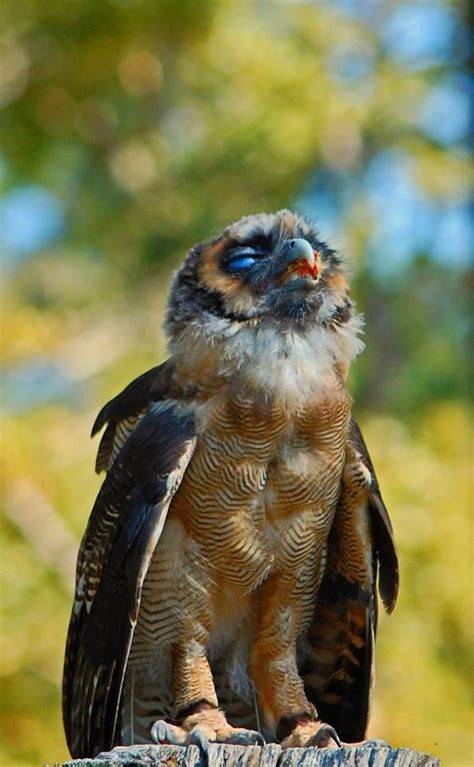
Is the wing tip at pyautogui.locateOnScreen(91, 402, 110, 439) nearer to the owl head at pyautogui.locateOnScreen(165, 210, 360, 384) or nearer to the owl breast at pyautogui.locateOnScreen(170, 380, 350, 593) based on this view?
the owl head at pyautogui.locateOnScreen(165, 210, 360, 384)

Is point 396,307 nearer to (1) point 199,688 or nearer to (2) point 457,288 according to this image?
(2) point 457,288

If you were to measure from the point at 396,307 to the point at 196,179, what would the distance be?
7.44 feet

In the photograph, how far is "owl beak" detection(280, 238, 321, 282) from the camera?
456cm

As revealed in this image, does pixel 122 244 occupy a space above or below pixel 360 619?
above

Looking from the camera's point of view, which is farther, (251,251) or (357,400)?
(357,400)

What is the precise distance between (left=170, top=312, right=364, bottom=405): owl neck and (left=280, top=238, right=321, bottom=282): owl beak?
179 mm

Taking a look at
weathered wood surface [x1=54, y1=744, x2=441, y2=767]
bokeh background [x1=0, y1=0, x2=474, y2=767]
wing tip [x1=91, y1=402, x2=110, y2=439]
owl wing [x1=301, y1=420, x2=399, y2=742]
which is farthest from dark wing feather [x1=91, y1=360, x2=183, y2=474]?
bokeh background [x1=0, y1=0, x2=474, y2=767]

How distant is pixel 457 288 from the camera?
13242 millimetres

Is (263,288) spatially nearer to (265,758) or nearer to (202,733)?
(202,733)

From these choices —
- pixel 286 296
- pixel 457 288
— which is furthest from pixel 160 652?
pixel 457 288

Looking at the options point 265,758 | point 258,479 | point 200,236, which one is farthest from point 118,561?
point 200,236

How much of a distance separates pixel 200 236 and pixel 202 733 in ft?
25.1

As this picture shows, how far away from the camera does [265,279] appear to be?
464 centimetres

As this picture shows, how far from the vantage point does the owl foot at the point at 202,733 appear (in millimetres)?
4141
